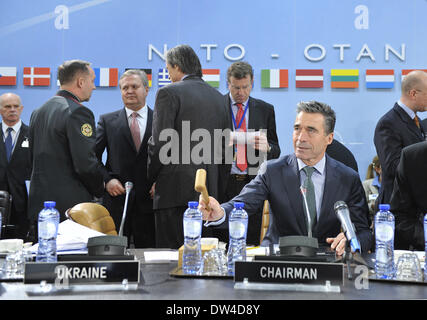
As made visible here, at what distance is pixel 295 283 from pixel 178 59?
7.11 ft

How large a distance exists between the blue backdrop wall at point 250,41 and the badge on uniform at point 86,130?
1915mm

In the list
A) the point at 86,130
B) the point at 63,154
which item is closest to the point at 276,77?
the point at 86,130

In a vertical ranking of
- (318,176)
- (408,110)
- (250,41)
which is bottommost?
(318,176)

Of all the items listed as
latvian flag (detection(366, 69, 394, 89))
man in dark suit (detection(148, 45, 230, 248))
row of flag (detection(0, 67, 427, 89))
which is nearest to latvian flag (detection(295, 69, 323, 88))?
row of flag (detection(0, 67, 427, 89))

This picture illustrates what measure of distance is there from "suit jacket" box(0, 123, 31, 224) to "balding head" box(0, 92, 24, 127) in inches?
9.6

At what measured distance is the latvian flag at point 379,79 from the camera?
506cm

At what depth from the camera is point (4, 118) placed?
4816 mm

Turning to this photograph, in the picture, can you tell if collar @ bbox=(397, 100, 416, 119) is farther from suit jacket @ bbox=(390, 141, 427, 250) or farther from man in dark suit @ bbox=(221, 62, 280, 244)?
suit jacket @ bbox=(390, 141, 427, 250)

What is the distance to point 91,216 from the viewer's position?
2666 mm

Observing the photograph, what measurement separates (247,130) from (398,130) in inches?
41.7

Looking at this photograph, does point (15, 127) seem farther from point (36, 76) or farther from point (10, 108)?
point (36, 76)

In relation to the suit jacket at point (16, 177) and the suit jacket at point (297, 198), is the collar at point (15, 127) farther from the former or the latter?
the suit jacket at point (297, 198)

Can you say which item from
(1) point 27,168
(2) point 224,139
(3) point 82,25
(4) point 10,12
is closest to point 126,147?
(2) point 224,139
